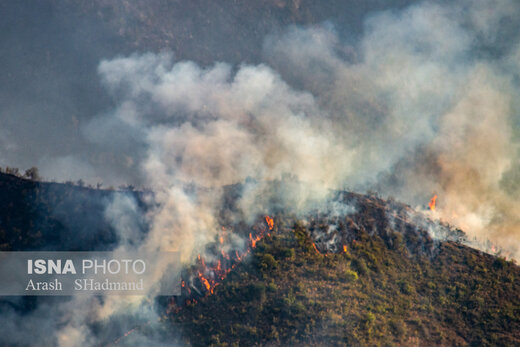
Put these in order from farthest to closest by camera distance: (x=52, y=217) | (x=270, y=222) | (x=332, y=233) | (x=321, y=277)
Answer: (x=332, y=233), (x=270, y=222), (x=52, y=217), (x=321, y=277)

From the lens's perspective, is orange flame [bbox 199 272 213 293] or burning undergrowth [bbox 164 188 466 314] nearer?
orange flame [bbox 199 272 213 293]

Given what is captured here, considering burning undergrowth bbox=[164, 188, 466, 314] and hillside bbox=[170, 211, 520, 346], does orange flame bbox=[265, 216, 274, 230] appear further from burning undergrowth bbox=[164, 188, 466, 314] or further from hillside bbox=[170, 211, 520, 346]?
hillside bbox=[170, 211, 520, 346]

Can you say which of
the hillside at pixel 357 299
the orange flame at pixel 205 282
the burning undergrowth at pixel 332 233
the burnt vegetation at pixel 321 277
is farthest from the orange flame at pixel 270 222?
the orange flame at pixel 205 282

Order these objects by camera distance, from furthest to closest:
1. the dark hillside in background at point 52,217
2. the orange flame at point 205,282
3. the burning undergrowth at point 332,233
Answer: the dark hillside in background at point 52,217
the burning undergrowth at point 332,233
the orange flame at point 205,282

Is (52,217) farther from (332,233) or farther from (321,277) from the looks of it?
(332,233)

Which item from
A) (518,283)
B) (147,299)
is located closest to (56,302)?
(147,299)

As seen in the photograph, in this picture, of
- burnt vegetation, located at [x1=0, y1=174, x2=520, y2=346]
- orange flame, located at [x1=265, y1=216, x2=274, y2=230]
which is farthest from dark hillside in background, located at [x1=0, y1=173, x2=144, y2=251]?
orange flame, located at [x1=265, y1=216, x2=274, y2=230]

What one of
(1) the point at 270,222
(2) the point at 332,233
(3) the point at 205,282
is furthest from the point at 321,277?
(3) the point at 205,282

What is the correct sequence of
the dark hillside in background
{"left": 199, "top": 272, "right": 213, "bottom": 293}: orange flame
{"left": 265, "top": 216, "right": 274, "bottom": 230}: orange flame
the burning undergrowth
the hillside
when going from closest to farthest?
the hillside, {"left": 199, "top": 272, "right": 213, "bottom": 293}: orange flame, the burning undergrowth, the dark hillside in background, {"left": 265, "top": 216, "right": 274, "bottom": 230}: orange flame

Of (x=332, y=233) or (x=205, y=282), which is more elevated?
(x=332, y=233)

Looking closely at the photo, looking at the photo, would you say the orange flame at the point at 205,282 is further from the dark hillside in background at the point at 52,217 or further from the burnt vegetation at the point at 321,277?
the dark hillside in background at the point at 52,217

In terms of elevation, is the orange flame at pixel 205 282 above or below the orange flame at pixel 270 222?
below

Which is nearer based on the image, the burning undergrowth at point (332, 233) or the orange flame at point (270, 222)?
the burning undergrowth at point (332, 233)
